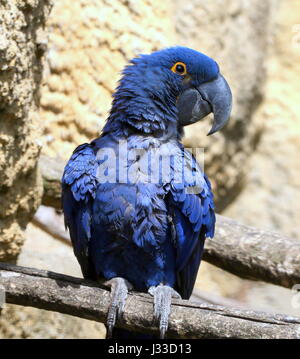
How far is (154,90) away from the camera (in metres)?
3.39

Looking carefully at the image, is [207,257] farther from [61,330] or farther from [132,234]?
[61,330]

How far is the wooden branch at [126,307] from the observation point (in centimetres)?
266

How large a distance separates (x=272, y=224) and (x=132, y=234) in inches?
133

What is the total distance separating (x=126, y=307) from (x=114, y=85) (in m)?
2.41

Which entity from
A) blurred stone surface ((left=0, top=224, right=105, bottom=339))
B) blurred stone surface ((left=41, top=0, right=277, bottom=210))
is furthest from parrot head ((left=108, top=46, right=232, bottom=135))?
blurred stone surface ((left=0, top=224, right=105, bottom=339))

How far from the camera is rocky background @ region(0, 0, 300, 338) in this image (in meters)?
3.59

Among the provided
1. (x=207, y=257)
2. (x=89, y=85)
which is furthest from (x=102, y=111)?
(x=207, y=257)

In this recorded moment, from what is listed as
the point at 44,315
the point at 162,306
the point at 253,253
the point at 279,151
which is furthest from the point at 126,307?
the point at 279,151

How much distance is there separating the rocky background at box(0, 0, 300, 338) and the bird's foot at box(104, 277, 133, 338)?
83 cm

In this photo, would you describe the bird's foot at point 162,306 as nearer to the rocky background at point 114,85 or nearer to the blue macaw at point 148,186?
the blue macaw at point 148,186

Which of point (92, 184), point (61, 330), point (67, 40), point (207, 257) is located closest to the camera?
point (92, 184)
